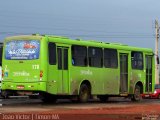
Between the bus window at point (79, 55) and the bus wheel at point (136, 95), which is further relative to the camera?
the bus wheel at point (136, 95)

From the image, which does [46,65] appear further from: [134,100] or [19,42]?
[134,100]

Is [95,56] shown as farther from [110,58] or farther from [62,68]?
[62,68]

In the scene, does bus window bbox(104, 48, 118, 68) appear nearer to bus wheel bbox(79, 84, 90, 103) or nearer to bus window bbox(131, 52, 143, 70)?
bus window bbox(131, 52, 143, 70)

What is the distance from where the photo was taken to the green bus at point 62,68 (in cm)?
2318

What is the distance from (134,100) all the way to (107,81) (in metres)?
3.12

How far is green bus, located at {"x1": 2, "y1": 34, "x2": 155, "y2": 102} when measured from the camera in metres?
23.2

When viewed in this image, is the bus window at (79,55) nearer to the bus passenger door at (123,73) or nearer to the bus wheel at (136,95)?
the bus passenger door at (123,73)

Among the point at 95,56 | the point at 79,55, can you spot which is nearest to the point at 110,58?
the point at 95,56

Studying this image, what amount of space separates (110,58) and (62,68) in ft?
14.5

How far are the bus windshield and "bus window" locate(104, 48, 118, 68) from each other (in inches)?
201

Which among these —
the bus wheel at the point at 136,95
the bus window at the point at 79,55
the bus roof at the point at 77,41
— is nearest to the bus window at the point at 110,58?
the bus roof at the point at 77,41

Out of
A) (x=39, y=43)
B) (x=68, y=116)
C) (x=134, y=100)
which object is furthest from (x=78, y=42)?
(x=68, y=116)

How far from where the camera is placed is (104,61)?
2723 cm

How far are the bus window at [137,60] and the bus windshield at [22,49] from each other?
8.12 meters
